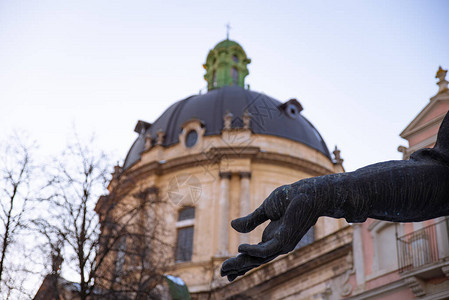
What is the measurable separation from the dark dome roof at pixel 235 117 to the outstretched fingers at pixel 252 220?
36443 mm

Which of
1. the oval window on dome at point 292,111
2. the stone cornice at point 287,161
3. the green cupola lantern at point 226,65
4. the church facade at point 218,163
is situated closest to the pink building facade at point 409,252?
the church facade at point 218,163

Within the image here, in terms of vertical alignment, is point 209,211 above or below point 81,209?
above

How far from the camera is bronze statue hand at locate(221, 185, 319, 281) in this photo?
317 cm

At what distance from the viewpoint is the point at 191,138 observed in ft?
132

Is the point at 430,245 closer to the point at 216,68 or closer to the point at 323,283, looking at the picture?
the point at 323,283

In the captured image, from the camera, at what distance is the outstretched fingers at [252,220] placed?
3.40m

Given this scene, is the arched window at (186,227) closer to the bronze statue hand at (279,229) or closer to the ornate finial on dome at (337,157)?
the ornate finial on dome at (337,157)

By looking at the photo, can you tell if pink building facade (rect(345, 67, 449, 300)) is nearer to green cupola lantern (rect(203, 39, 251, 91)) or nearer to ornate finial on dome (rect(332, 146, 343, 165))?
ornate finial on dome (rect(332, 146, 343, 165))

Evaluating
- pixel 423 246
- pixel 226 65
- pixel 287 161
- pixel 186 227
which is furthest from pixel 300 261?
pixel 226 65

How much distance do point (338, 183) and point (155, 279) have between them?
678 inches

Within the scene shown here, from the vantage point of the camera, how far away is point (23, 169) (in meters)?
17.5

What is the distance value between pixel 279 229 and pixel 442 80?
61.0 feet

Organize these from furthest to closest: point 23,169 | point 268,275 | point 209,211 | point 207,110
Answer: point 207,110, point 209,211, point 268,275, point 23,169

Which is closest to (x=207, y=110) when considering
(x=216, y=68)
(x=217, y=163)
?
(x=217, y=163)
